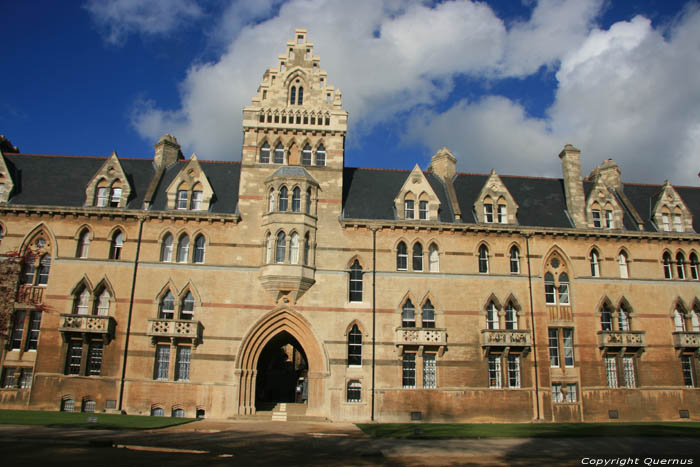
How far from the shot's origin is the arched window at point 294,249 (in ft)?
102

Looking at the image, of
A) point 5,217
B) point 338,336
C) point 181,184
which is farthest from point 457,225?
point 5,217

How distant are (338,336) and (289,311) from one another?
3202 millimetres

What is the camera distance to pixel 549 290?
33.3 metres

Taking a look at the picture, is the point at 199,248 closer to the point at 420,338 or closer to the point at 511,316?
the point at 420,338

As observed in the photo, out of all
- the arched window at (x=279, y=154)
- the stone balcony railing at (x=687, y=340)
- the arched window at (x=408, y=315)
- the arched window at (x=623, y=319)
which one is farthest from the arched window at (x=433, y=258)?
the stone balcony railing at (x=687, y=340)

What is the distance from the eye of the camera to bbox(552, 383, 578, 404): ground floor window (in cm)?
3144

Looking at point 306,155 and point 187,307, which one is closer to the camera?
point 187,307

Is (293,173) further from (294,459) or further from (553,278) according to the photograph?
(294,459)

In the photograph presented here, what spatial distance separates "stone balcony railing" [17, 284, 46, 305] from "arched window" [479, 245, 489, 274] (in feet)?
85.9

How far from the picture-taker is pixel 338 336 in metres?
30.6

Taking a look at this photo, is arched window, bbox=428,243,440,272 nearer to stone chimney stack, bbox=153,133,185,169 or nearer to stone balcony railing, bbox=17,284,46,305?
stone chimney stack, bbox=153,133,185,169

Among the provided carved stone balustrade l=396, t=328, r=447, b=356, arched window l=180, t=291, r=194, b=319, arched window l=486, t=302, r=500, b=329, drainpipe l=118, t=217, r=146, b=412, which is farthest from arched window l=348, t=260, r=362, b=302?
drainpipe l=118, t=217, r=146, b=412

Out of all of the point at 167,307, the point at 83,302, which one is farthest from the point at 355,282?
the point at 83,302

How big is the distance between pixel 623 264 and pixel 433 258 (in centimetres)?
1260
